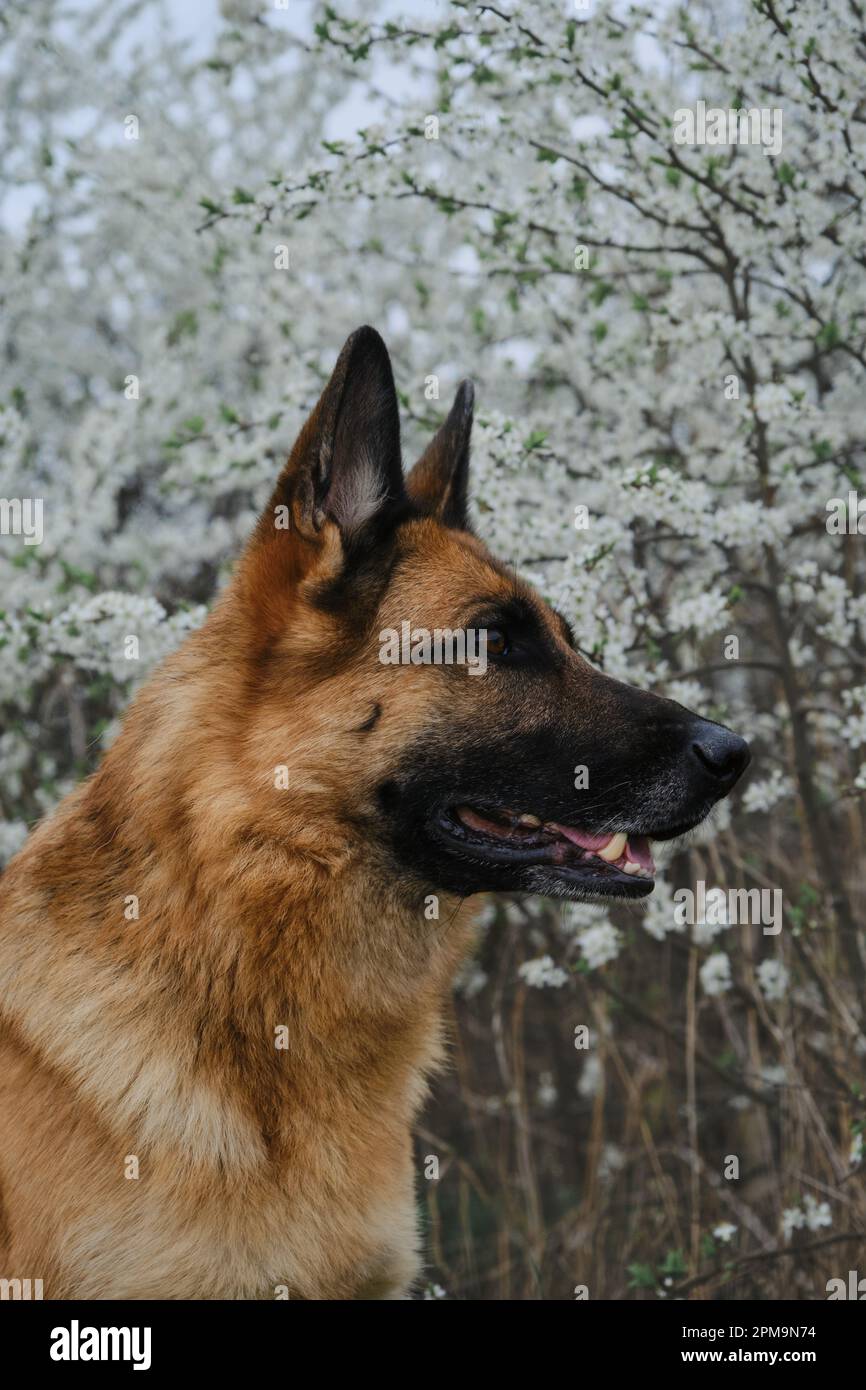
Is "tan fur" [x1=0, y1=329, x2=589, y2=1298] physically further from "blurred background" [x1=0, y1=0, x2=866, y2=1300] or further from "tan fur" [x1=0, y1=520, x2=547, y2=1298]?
"blurred background" [x1=0, y1=0, x2=866, y2=1300]

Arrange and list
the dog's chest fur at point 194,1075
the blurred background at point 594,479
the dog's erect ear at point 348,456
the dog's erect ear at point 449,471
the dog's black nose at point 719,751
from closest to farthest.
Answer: the dog's chest fur at point 194,1075 → the dog's erect ear at point 348,456 → the dog's black nose at point 719,751 → the dog's erect ear at point 449,471 → the blurred background at point 594,479

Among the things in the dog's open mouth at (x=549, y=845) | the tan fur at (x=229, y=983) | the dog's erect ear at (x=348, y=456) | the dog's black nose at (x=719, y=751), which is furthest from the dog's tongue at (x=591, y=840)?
the dog's erect ear at (x=348, y=456)

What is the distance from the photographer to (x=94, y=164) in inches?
279

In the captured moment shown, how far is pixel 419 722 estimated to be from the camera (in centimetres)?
304

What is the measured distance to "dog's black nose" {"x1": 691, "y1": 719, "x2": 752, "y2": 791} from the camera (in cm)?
307

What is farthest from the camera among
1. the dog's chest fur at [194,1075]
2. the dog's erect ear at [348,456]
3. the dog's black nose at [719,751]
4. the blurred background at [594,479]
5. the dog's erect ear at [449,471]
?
the blurred background at [594,479]

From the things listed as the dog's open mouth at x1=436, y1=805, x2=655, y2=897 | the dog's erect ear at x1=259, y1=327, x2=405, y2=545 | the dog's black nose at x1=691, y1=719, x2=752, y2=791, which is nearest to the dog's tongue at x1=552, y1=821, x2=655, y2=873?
the dog's open mouth at x1=436, y1=805, x2=655, y2=897

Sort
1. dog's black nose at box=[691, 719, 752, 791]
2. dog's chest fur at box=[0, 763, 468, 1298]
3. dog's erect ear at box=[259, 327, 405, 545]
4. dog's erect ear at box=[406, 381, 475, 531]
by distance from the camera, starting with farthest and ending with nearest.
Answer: dog's erect ear at box=[406, 381, 475, 531] < dog's black nose at box=[691, 719, 752, 791] < dog's erect ear at box=[259, 327, 405, 545] < dog's chest fur at box=[0, 763, 468, 1298]

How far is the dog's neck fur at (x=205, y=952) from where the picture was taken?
9.57 feet

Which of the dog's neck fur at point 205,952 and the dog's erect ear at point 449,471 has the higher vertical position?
the dog's erect ear at point 449,471

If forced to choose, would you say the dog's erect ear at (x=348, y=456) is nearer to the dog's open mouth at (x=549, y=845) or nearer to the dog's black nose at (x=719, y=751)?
the dog's open mouth at (x=549, y=845)

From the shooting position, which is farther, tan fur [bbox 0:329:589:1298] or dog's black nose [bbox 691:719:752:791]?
dog's black nose [bbox 691:719:752:791]

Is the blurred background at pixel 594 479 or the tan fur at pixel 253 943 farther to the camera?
the blurred background at pixel 594 479
